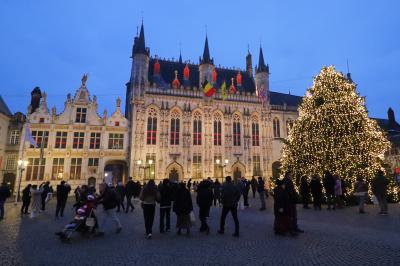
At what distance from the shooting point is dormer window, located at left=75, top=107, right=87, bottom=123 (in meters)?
30.7

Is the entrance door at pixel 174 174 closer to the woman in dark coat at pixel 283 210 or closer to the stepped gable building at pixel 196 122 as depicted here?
the stepped gable building at pixel 196 122

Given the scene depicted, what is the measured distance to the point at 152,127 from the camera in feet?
106

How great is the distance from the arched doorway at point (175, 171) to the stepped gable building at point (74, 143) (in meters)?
5.47

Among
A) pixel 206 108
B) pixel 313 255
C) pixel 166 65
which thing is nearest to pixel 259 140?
pixel 206 108

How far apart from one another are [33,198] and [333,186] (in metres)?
14.1

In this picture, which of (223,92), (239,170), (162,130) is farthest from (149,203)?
(239,170)

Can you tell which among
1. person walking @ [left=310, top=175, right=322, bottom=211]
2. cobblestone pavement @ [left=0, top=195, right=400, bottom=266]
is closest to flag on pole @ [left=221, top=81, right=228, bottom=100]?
person walking @ [left=310, top=175, right=322, bottom=211]

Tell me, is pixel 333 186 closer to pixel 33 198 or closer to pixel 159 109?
pixel 33 198

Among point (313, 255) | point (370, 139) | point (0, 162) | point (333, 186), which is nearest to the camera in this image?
point (313, 255)

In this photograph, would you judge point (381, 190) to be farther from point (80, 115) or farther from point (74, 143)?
point (80, 115)

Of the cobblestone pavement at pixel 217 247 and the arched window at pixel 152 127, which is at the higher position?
the arched window at pixel 152 127

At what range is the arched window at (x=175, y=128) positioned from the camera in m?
33.0

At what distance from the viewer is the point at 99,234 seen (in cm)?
753

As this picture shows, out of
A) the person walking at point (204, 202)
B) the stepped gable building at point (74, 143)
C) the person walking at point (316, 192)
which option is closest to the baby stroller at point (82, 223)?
the person walking at point (204, 202)
